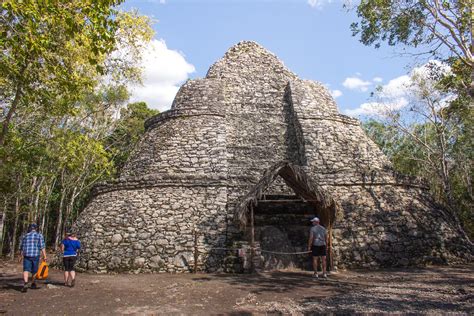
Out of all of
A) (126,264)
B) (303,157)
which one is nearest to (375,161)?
(303,157)

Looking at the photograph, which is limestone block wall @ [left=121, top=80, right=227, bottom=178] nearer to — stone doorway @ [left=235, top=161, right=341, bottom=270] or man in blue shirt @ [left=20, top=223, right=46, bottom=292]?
stone doorway @ [left=235, top=161, right=341, bottom=270]

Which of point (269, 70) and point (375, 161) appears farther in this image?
point (269, 70)

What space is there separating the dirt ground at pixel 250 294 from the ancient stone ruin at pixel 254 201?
82cm

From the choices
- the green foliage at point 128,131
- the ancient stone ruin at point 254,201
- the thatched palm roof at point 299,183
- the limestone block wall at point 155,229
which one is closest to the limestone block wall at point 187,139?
the ancient stone ruin at point 254,201

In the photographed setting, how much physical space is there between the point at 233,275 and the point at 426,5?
345 inches

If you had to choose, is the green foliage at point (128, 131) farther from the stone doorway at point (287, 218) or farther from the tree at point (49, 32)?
the tree at point (49, 32)

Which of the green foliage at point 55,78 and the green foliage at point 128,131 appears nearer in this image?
the green foliage at point 55,78

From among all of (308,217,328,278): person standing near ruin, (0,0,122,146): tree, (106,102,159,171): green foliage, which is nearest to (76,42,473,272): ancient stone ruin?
(308,217,328,278): person standing near ruin

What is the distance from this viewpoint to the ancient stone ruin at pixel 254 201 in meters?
10.2

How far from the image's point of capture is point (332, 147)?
13.4 meters

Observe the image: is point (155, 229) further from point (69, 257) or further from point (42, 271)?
point (42, 271)

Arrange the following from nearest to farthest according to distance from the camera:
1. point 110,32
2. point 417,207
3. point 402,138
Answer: point 110,32, point 417,207, point 402,138

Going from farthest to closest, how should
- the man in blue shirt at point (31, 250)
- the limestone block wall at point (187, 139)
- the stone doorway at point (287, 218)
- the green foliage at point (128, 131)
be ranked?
the green foliage at point (128, 131)
the limestone block wall at point (187, 139)
the stone doorway at point (287, 218)
the man in blue shirt at point (31, 250)

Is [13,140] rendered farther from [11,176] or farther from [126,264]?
[11,176]
